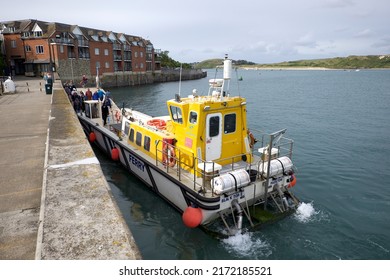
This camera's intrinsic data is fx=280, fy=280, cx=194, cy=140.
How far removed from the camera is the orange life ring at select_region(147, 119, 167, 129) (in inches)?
441

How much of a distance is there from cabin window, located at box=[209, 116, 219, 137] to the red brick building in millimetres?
42361

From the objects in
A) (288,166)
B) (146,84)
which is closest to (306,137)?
(288,166)

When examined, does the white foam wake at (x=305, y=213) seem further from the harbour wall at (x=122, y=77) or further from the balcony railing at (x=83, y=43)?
the balcony railing at (x=83, y=43)

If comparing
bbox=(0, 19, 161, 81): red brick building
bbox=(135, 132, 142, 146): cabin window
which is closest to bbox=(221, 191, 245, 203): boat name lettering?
bbox=(135, 132, 142, 146): cabin window

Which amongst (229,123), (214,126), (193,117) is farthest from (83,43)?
(214,126)

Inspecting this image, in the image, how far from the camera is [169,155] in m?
9.04

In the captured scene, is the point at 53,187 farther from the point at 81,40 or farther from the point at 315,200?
the point at 81,40

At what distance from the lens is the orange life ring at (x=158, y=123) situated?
1120 cm

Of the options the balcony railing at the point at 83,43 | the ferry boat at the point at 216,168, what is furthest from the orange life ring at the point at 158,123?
the balcony railing at the point at 83,43

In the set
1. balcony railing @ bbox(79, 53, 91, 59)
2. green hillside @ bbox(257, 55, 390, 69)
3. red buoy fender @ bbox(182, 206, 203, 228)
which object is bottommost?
red buoy fender @ bbox(182, 206, 203, 228)

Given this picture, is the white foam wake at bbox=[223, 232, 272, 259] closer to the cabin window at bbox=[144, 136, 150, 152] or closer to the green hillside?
the cabin window at bbox=[144, 136, 150, 152]

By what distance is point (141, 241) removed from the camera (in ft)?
26.2

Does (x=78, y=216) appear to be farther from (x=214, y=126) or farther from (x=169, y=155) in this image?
(x=214, y=126)

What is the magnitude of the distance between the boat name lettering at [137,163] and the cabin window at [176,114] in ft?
7.56
